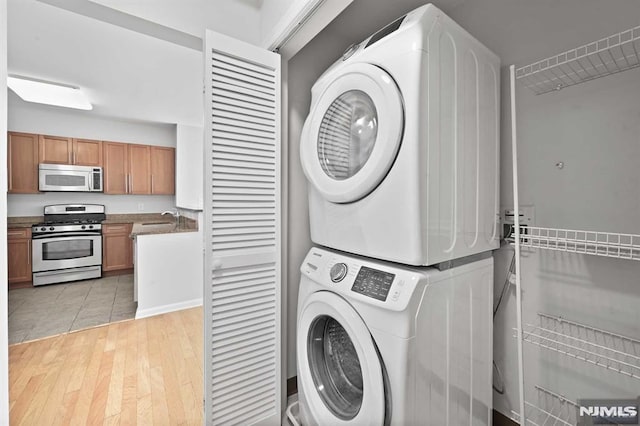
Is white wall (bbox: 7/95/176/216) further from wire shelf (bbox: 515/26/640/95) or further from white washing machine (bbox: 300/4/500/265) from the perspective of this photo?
wire shelf (bbox: 515/26/640/95)

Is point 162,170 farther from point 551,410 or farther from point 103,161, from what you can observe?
point 551,410

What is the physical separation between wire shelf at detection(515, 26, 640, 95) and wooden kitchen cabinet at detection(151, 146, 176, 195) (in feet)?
16.9

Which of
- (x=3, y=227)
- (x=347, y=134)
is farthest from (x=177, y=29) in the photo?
(x=3, y=227)

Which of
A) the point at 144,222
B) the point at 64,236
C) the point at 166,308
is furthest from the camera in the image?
the point at 144,222

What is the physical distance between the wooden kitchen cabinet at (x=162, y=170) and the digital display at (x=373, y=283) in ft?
15.8

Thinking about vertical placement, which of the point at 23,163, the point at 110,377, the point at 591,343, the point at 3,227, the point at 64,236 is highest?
the point at 23,163

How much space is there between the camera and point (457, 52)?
1.10m

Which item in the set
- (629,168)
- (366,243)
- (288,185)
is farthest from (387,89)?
(629,168)

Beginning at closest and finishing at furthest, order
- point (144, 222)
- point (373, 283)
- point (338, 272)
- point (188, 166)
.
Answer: point (373, 283) → point (338, 272) → point (188, 166) → point (144, 222)

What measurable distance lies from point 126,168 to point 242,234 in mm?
4360

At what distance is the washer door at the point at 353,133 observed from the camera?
101cm

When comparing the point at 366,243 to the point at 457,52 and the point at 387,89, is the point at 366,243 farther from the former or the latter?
the point at 457,52

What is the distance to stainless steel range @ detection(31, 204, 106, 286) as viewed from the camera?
3928 millimetres

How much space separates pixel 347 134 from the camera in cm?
124
